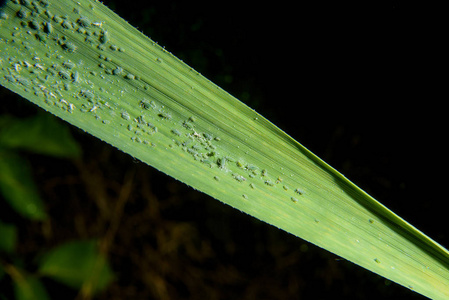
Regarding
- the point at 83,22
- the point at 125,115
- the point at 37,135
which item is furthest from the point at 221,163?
the point at 37,135

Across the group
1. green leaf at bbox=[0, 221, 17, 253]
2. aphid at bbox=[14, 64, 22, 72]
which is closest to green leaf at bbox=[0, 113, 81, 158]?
green leaf at bbox=[0, 221, 17, 253]

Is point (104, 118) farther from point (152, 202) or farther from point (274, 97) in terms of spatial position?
point (152, 202)

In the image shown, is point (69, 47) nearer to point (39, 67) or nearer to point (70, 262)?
point (39, 67)

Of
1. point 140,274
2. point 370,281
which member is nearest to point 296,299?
point 370,281

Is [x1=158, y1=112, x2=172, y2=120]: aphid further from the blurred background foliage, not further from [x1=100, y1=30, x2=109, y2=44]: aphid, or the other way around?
the blurred background foliage

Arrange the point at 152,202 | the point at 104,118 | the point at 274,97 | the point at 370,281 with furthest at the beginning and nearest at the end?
the point at 152,202
the point at 370,281
the point at 274,97
the point at 104,118

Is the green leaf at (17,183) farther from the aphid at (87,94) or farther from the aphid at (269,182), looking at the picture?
the aphid at (269,182)

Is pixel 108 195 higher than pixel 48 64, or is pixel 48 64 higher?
pixel 48 64
